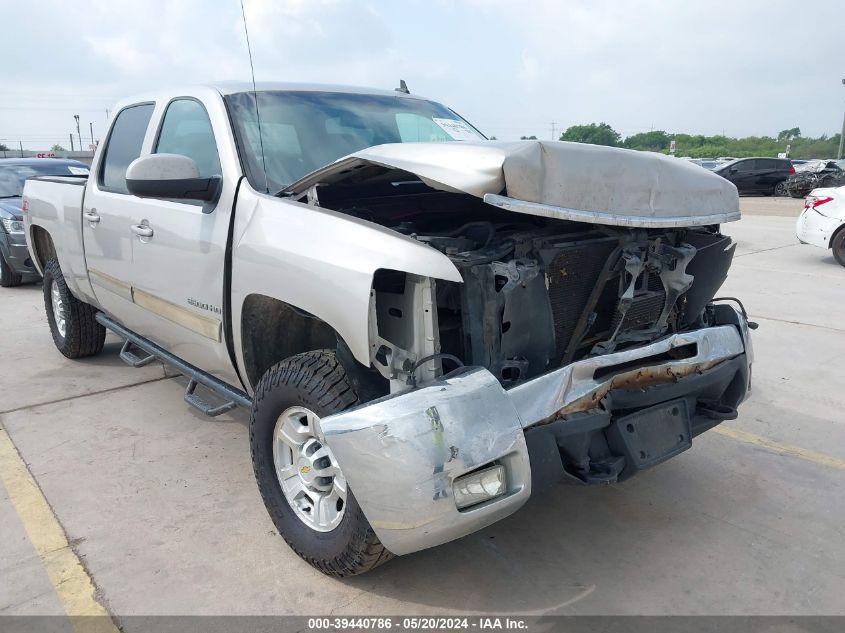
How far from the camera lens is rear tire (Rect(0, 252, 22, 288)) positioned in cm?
909

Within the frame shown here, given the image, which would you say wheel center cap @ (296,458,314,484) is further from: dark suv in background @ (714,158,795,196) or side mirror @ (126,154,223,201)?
dark suv in background @ (714,158,795,196)

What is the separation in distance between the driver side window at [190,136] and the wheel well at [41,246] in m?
2.36

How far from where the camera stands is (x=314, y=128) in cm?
353

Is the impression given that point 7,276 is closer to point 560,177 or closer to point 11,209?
point 11,209

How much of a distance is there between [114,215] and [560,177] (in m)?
2.89

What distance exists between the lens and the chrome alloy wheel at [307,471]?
269 centimetres

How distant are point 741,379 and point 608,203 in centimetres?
123

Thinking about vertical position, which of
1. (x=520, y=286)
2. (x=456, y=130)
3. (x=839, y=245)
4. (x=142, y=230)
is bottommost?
(x=839, y=245)

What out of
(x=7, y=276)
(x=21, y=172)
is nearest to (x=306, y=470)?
(x=7, y=276)

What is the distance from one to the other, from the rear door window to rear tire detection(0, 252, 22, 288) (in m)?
5.55

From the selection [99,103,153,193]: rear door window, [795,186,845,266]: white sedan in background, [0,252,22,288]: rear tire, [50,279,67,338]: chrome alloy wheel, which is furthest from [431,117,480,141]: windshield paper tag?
[795,186,845,266]: white sedan in background

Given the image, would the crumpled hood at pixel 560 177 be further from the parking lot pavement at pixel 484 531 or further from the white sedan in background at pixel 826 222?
the white sedan in background at pixel 826 222

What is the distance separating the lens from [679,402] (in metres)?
2.83

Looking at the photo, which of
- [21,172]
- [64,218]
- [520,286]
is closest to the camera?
[520,286]
